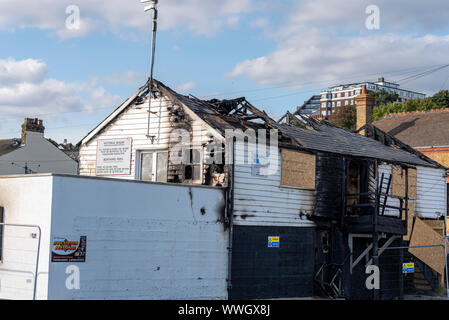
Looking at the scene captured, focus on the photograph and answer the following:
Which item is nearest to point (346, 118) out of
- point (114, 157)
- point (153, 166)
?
point (114, 157)

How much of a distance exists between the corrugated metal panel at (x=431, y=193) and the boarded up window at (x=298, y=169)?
255 inches

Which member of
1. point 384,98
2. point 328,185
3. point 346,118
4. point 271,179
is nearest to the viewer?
point 271,179

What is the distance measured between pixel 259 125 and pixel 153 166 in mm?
3938

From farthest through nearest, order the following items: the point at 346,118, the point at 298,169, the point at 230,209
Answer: the point at 346,118 < the point at 298,169 < the point at 230,209

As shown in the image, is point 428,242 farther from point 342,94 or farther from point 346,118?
point 342,94

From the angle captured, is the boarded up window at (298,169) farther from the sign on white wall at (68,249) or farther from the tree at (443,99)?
the tree at (443,99)

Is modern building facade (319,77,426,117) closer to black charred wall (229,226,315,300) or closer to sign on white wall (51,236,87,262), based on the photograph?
black charred wall (229,226,315,300)

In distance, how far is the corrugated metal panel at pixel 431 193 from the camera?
76.3ft

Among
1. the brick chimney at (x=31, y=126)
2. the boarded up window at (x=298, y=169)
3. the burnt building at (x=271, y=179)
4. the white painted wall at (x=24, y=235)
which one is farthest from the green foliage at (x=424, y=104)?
the white painted wall at (x=24, y=235)

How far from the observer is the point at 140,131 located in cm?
1978

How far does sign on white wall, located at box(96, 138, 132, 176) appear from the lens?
20.0m

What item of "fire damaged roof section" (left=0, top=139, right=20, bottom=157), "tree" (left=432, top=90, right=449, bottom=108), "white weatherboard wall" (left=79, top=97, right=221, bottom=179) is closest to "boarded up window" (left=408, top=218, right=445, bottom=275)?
"white weatherboard wall" (left=79, top=97, right=221, bottom=179)

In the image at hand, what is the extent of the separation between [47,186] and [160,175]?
19.8 feet

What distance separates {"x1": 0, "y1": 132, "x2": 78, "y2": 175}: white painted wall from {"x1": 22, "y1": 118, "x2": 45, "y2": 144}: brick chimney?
0.27 m
